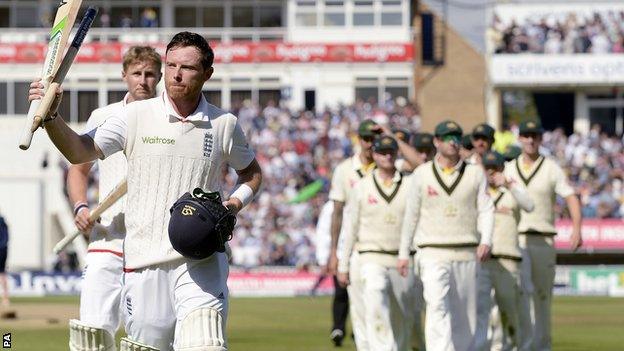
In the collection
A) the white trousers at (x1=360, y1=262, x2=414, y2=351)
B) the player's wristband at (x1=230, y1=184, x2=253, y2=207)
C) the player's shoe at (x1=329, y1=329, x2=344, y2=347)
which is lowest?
the player's shoe at (x1=329, y1=329, x2=344, y2=347)

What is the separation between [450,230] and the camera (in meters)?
14.7

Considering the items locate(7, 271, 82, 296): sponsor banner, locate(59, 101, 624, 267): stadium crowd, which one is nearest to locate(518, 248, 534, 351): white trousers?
locate(59, 101, 624, 267): stadium crowd

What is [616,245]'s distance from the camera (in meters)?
40.1

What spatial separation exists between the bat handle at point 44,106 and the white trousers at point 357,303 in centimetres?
852

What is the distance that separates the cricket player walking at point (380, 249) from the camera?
1541cm

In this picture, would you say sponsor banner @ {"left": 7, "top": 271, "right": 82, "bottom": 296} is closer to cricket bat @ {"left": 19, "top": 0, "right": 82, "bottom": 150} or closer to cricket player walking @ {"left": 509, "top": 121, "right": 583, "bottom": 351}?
cricket player walking @ {"left": 509, "top": 121, "right": 583, "bottom": 351}

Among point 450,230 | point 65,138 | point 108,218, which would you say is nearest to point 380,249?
point 450,230

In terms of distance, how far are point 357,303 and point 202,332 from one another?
26.7ft

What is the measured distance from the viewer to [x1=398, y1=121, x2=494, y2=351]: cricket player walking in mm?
14547

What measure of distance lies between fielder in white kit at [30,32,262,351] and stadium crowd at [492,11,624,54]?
153 ft

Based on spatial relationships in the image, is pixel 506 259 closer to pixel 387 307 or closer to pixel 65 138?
pixel 387 307

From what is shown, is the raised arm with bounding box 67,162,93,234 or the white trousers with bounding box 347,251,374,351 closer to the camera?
the raised arm with bounding box 67,162,93,234

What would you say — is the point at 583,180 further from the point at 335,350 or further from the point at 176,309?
the point at 176,309

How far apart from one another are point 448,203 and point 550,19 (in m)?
43.3
